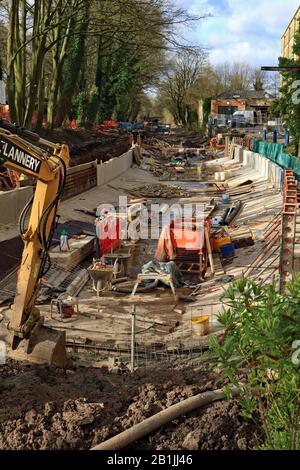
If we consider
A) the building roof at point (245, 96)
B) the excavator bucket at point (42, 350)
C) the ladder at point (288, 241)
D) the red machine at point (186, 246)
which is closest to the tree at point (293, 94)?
the red machine at point (186, 246)

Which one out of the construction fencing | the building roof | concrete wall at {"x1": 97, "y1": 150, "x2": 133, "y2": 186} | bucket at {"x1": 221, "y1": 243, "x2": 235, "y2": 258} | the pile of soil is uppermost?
the building roof

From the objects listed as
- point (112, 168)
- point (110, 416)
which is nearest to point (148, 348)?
point (110, 416)

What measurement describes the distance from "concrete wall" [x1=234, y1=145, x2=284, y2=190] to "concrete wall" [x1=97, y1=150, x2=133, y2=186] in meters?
9.05

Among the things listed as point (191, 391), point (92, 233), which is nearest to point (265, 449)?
point (191, 391)

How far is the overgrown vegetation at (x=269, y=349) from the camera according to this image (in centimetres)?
390

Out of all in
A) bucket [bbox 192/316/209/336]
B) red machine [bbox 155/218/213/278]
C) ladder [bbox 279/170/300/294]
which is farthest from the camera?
red machine [bbox 155/218/213/278]

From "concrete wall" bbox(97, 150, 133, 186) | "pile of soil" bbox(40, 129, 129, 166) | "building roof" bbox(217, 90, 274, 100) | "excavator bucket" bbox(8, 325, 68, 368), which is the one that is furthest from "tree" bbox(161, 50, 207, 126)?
"excavator bucket" bbox(8, 325, 68, 368)

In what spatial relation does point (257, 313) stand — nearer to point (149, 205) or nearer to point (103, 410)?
point (103, 410)

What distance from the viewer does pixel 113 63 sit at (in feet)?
185

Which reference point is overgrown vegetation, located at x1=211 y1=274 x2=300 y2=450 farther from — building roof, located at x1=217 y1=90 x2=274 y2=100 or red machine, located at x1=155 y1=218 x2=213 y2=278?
building roof, located at x1=217 y1=90 x2=274 y2=100

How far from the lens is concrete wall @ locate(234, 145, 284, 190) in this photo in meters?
29.6

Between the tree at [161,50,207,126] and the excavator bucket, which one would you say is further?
the tree at [161,50,207,126]
